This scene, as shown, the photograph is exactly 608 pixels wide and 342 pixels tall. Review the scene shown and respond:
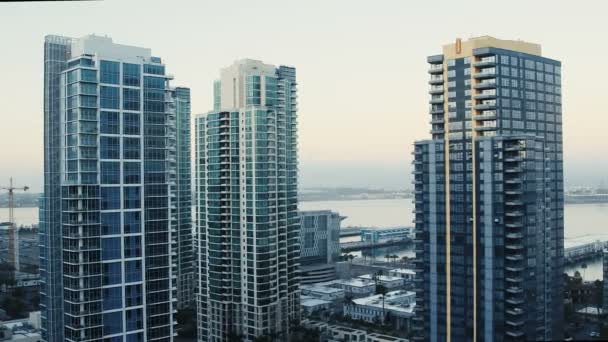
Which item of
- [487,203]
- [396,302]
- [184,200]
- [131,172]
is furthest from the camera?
[396,302]

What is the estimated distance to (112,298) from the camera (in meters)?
18.0

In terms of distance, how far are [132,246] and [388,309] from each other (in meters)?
18.5

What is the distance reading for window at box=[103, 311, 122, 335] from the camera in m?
17.9

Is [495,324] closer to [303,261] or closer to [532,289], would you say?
[532,289]

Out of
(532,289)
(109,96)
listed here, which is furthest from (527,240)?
(109,96)

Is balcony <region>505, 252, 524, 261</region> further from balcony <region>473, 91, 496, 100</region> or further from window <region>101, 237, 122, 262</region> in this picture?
window <region>101, 237, 122, 262</region>

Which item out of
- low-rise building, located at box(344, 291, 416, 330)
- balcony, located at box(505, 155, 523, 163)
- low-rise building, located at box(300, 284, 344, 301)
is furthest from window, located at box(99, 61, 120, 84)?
→ low-rise building, located at box(300, 284, 344, 301)

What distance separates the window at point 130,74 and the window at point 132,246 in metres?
4.54

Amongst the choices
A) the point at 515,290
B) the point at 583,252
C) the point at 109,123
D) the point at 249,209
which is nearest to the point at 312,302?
the point at 249,209

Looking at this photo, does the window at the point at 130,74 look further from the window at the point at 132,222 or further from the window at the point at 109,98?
the window at the point at 132,222

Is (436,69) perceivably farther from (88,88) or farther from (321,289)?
(321,289)

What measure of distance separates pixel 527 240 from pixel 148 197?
38.2 feet

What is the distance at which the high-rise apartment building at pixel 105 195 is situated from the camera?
17.7m

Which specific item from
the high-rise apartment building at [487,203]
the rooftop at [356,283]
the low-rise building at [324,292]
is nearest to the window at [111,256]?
the high-rise apartment building at [487,203]
